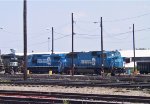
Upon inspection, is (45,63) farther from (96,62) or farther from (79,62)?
(96,62)

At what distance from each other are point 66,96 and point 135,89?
278 inches

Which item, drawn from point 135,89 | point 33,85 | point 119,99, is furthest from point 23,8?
point 119,99

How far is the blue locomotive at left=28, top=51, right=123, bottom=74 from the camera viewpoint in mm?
60906

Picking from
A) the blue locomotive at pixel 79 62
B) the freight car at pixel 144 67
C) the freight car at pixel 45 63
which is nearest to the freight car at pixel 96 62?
the blue locomotive at pixel 79 62

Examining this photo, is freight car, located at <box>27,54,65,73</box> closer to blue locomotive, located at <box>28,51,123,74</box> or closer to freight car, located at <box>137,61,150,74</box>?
blue locomotive, located at <box>28,51,123,74</box>

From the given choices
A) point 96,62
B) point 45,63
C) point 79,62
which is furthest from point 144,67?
point 45,63

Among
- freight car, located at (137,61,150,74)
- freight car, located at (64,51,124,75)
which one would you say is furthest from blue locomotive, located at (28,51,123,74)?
freight car, located at (137,61,150,74)

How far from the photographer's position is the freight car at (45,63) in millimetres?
67294

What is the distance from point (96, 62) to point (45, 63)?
10667 mm

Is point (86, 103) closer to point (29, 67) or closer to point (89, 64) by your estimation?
point (89, 64)

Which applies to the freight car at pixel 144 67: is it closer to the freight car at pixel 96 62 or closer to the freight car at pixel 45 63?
the freight car at pixel 96 62

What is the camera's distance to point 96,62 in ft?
201

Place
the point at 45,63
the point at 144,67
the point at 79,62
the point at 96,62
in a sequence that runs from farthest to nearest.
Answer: the point at 45,63 → the point at 144,67 → the point at 79,62 → the point at 96,62

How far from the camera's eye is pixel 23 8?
135 feet
